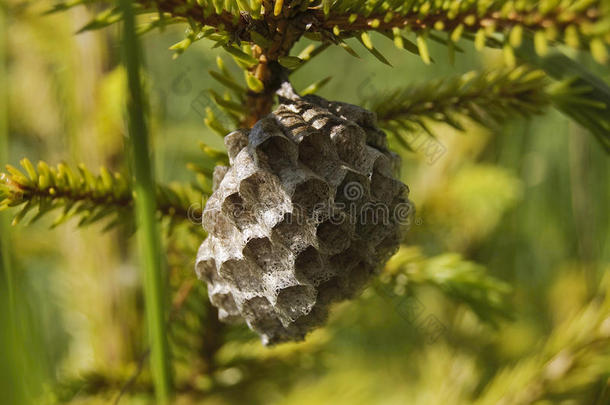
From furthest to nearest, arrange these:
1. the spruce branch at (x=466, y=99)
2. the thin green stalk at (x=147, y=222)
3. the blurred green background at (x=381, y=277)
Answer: the blurred green background at (x=381, y=277)
the spruce branch at (x=466, y=99)
the thin green stalk at (x=147, y=222)

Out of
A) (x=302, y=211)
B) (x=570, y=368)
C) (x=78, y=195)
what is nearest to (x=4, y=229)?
(x=78, y=195)

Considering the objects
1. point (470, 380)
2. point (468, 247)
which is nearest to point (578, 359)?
point (470, 380)

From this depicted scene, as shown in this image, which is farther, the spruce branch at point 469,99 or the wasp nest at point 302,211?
the spruce branch at point 469,99

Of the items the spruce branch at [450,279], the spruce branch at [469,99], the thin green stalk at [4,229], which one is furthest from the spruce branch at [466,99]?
the thin green stalk at [4,229]

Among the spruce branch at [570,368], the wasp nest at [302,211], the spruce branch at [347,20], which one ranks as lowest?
the spruce branch at [570,368]

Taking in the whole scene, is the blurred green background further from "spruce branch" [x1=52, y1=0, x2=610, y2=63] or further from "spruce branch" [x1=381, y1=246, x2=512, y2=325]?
"spruce branch" [x1=52, y1=0, x2=610, y2=63]

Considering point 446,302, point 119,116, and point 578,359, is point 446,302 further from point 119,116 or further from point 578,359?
point 119,116

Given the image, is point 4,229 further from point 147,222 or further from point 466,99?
point 466,99

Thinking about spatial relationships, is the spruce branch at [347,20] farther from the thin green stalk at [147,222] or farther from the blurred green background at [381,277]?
the blurred green background at [381,277]
